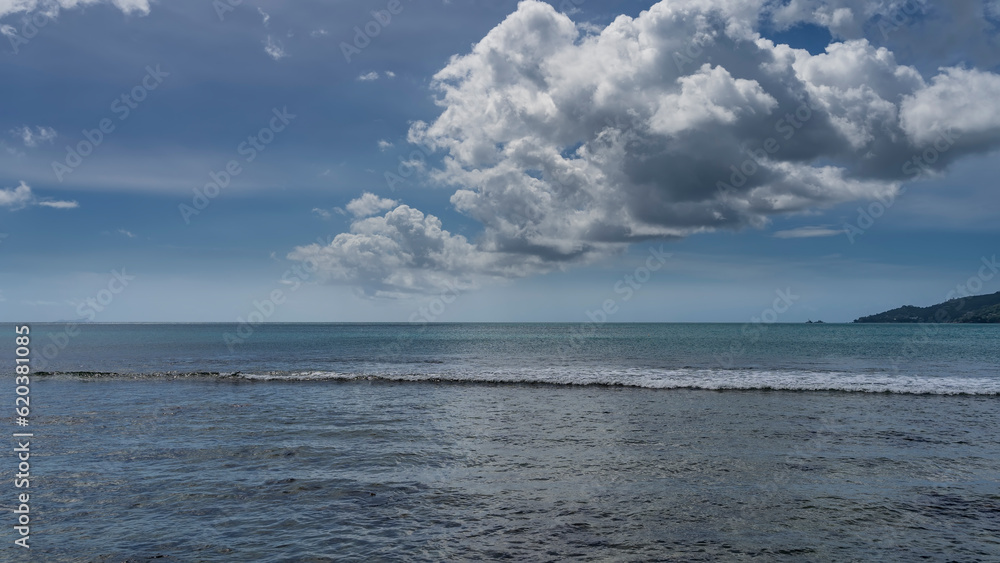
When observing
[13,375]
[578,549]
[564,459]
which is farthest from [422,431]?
[13,375]

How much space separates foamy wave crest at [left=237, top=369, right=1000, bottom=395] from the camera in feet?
120

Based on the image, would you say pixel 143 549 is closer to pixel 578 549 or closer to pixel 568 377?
pixel 578 549

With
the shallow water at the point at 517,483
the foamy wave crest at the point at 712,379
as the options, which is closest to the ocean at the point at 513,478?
the shallow water at the point at 517,483

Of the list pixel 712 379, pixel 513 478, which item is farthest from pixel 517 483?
pixel 712 379

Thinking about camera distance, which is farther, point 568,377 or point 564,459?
point 568,377

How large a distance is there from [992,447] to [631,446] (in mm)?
13586

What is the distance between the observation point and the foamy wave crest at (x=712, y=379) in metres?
36.7

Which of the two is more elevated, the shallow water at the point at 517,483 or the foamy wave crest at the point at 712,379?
the shallow water at the point at 517,483

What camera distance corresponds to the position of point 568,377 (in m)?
43.6

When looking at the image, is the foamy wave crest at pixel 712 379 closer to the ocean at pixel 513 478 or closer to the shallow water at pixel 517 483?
the ocean at pixel 513 478

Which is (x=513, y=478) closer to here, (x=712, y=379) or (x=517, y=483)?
(x=517, y=483)

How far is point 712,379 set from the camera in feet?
136

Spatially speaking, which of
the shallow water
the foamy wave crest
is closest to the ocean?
the shallow water

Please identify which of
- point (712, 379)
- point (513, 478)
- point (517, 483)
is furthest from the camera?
point (712, 379)
